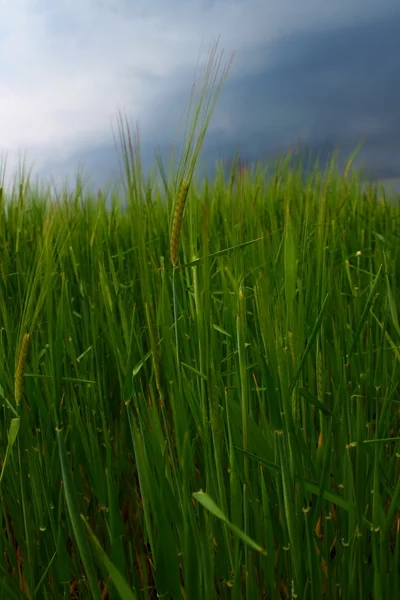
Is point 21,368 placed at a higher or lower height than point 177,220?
lower

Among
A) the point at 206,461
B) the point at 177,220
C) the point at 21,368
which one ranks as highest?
the point at 177,220

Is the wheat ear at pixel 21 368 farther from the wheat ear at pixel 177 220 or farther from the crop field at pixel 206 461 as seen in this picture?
the wheat ear at pixel 177 220

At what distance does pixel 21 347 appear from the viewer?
0.65m

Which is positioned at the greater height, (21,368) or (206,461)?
(21,368)

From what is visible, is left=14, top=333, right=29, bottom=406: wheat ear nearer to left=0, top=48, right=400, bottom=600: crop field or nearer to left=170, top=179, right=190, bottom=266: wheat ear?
left=0, top=48, right=400, bottom=600: crop field

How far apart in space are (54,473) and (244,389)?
394mm

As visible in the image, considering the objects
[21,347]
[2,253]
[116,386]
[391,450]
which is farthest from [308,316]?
[2,253]

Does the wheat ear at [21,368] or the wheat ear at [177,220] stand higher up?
the wheat ear at [177,220]

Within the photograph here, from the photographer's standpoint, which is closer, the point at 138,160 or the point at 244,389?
the point at 244,389

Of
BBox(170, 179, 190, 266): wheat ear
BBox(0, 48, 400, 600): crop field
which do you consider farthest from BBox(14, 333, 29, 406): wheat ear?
BBox(170, 179, 190, 266): wheat ear

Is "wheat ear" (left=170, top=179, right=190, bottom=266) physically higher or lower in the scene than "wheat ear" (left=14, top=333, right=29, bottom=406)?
higher

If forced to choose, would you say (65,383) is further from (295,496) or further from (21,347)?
(295,496)

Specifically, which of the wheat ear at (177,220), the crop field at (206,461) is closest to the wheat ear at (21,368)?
the crop field at (206,461)

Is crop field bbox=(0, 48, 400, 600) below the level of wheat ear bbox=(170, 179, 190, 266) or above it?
below
